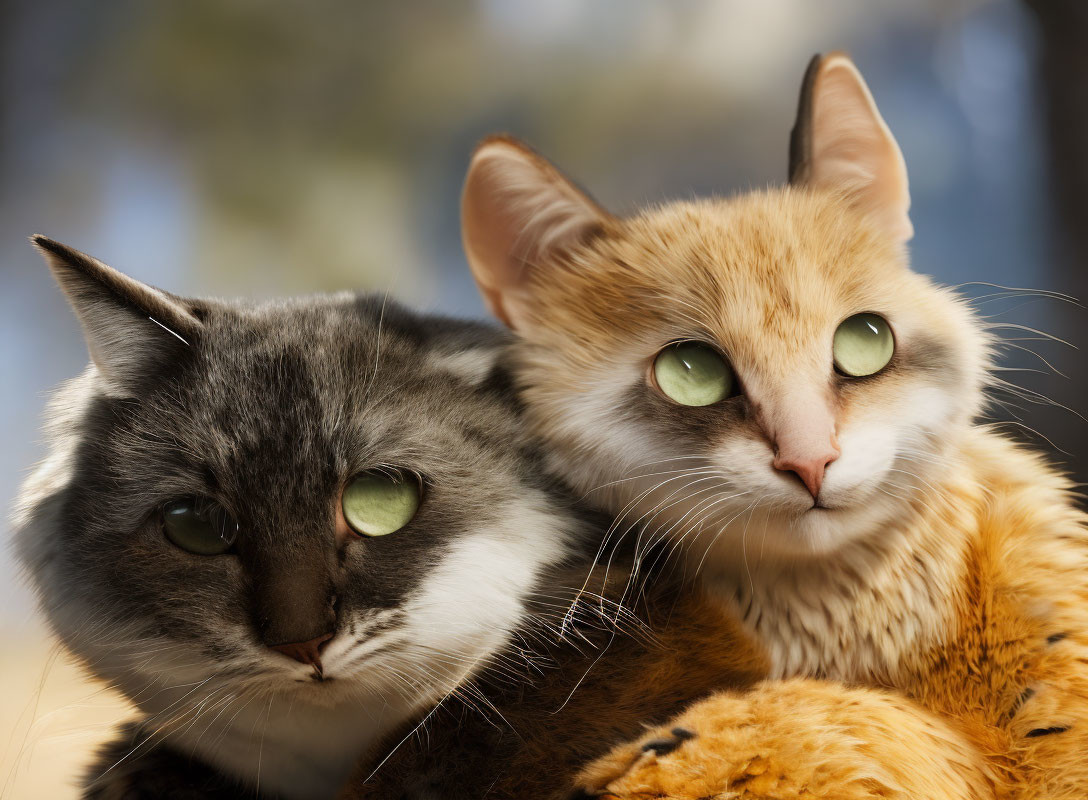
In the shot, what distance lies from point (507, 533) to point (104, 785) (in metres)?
0.35

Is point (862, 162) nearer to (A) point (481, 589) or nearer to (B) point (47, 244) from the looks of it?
(A) point (481, 589)

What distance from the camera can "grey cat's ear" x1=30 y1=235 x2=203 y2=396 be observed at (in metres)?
0.49

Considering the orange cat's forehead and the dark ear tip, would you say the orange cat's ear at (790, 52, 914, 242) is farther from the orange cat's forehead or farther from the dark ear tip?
the dark ear tip

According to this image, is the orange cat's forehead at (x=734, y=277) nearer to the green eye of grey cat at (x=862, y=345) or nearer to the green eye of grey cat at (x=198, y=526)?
the green eye of grey cat at (x=862, y=345)

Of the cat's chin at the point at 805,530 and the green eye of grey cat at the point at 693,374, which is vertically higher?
the green eye of grey cat at the point at 693,374

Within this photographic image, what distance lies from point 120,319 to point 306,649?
0.77 feet

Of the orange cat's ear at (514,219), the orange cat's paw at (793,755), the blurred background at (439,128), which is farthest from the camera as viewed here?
the blurred background at (439,128)

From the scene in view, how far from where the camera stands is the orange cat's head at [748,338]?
47cm

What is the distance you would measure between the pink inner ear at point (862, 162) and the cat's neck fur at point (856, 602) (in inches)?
7.5

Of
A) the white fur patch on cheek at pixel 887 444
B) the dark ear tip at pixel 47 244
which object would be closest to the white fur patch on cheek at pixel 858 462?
the white fur patch on cheek at pixel 887 444

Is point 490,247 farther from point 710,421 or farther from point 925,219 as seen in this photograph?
point 925,219

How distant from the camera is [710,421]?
0.49 metres

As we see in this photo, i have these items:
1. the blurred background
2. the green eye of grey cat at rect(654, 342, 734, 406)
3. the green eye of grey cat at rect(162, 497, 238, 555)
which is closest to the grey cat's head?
the green eye of grey cat at rect(162, 497, 238, 555)

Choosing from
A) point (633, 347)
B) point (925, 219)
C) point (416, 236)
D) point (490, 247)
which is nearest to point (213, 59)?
point (416, 236)
